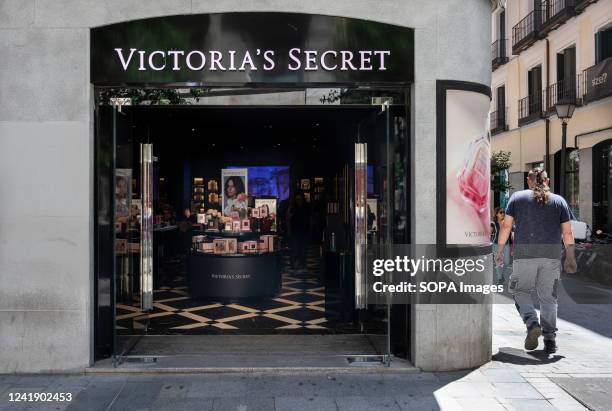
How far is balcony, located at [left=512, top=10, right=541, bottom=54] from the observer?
24.2 m

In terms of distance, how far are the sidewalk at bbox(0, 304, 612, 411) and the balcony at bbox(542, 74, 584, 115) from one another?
52.8 feet

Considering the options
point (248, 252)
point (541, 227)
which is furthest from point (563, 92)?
point (541, 227)

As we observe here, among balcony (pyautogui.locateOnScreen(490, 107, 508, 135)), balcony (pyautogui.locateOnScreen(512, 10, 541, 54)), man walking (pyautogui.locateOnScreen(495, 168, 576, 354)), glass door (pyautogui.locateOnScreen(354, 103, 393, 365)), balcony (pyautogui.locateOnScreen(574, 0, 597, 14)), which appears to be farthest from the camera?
balcony (pyautogui.locateOnScreen(490, 107, 508, 135))

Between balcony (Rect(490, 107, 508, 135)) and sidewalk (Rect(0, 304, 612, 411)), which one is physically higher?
balcony (Rect(490, 107, 508, 135))

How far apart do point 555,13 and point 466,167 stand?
758 inches

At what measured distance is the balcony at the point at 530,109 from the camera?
24509 millimetres

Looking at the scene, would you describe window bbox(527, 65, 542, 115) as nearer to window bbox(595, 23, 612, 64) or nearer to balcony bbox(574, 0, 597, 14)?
balcony bbox(574, 0, 597, 14)

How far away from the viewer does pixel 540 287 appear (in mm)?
6590

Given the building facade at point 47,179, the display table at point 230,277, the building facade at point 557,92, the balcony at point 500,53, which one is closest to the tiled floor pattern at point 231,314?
the display table at point 230,277

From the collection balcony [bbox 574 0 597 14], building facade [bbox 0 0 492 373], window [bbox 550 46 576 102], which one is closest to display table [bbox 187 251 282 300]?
building facade [bbox 0 0 492 373]

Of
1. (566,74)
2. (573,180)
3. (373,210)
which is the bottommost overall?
(373,210)

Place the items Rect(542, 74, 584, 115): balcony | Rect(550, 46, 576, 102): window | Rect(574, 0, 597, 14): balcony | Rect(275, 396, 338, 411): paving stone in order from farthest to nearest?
Rect(550, 46, 576, 102): window < Rect(542, 74, 584, 115): balcony < Rect(574, 0, 597, 14): balcony < Rect(275, 396, 338, 411): paving stone

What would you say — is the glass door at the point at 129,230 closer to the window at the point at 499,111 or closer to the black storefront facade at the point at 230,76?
the black storefront facade at the point at 230,76

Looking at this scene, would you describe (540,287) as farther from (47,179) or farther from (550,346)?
(47,179)
